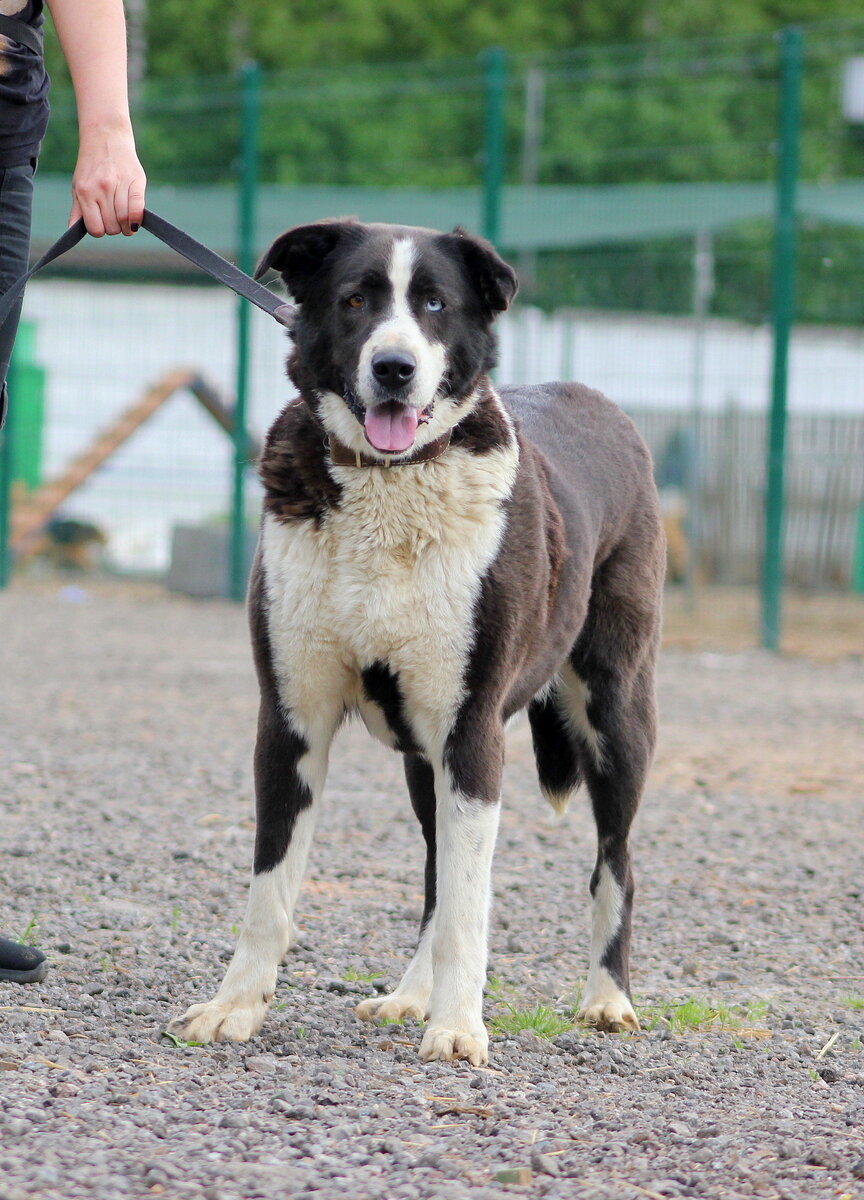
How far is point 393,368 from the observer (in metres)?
3.09

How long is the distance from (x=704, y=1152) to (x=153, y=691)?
6159 mm

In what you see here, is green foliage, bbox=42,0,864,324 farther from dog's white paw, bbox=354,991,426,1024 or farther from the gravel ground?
dog's white paw, bbox=354,991,426,1024

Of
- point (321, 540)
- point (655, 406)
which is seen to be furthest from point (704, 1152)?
point (655, 406)

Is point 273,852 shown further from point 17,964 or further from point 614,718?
point 614,718

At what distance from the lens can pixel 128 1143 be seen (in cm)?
245

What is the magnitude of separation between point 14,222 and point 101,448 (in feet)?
36.7

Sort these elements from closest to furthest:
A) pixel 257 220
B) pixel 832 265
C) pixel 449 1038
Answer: pixel 449 1038, pixel 832 265, pixel 257 220

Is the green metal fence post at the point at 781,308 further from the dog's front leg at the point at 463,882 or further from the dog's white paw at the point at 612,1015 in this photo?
the dog's front leg at the point at 463,882

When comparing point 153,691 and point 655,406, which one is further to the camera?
point 655,406

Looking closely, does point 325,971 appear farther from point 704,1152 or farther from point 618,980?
point 704,1152

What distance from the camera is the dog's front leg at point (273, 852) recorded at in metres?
3.16

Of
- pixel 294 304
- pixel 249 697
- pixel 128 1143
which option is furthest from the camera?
pixel 249 697

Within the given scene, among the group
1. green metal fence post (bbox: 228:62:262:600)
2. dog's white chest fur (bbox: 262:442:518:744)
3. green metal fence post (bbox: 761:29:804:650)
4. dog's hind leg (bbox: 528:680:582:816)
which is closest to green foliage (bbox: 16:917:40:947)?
dog's white chest fur (bbox: 262:442:518:744)

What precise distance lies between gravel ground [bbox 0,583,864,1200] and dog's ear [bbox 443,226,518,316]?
1.40 m
